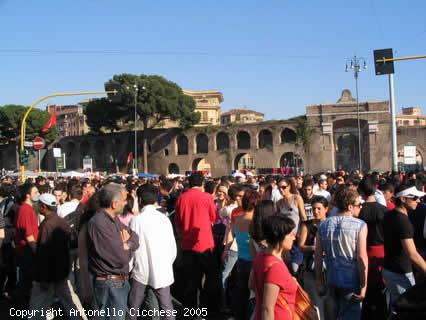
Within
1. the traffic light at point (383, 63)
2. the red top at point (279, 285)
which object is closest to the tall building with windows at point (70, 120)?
the traffic light at point (383, 63)

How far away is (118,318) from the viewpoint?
494 cm

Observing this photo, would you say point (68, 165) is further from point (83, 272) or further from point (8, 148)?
point (83, 272)

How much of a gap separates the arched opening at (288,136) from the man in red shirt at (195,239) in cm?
4210

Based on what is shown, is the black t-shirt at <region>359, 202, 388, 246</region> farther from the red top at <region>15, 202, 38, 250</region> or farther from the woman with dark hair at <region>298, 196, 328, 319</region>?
the red top at <region>15, 202, 38, 250</region>

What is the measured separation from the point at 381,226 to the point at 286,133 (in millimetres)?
44178

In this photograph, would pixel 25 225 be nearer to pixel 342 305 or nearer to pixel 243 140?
pixel 342 305

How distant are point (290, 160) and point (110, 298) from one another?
4529 centimetres

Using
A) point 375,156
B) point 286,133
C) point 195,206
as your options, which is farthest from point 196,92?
point 195,206

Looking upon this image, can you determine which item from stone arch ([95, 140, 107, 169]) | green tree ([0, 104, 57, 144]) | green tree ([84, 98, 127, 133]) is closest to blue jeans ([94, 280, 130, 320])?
green tree ([84, 98, 127, 133])

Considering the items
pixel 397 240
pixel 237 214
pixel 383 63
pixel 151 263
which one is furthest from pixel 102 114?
pixel 397 240

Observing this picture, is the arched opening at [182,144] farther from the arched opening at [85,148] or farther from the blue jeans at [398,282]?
the blue jeans at [398,282]

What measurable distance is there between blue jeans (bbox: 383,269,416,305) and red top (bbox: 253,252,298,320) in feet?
6.44

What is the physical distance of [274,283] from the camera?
3555 mm

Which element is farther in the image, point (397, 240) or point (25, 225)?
point (25, 225)
